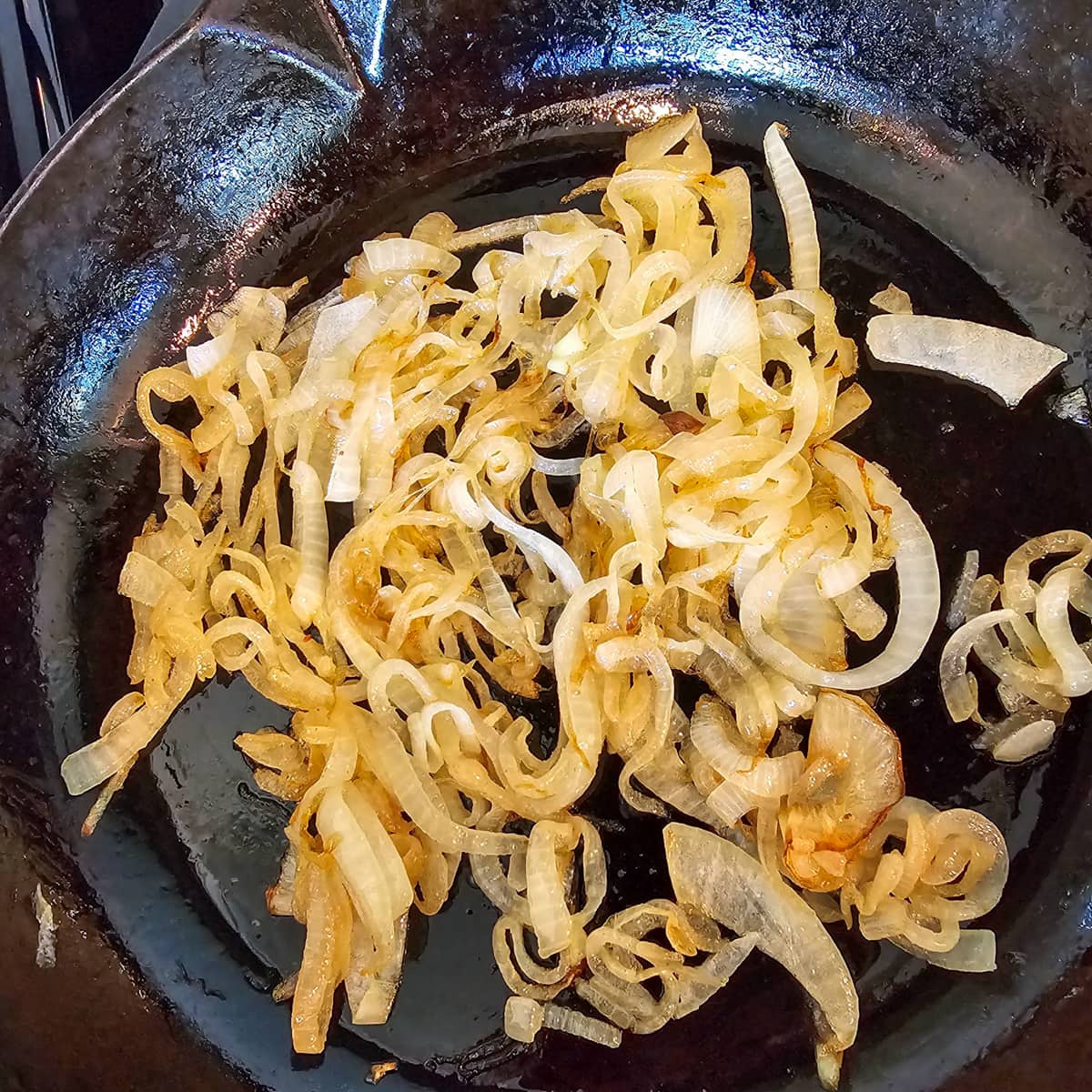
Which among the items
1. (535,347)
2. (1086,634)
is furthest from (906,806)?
(535,347)

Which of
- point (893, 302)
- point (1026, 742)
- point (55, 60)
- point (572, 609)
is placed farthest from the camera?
point (55, 60)

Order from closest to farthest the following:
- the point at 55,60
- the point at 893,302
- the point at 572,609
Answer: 1. the point at 572,609
2. the point at 893,302
3. the point at 55,60

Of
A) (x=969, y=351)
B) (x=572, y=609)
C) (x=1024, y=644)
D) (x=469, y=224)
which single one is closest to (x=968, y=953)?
(x=1024, y=644)

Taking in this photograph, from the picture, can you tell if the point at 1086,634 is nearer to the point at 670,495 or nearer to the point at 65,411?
the point at 670,495

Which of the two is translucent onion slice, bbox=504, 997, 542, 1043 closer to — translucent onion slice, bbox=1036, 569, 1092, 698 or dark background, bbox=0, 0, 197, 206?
translucent onion slice, bbox=1036, 569, 1092, 698

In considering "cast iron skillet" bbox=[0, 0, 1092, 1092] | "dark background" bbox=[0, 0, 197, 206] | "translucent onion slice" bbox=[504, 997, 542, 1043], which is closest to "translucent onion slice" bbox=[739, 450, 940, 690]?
"cast iron skillet" bbox=[0, 0, 1092, 1092]

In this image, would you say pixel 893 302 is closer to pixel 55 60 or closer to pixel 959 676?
pixel 959 676
